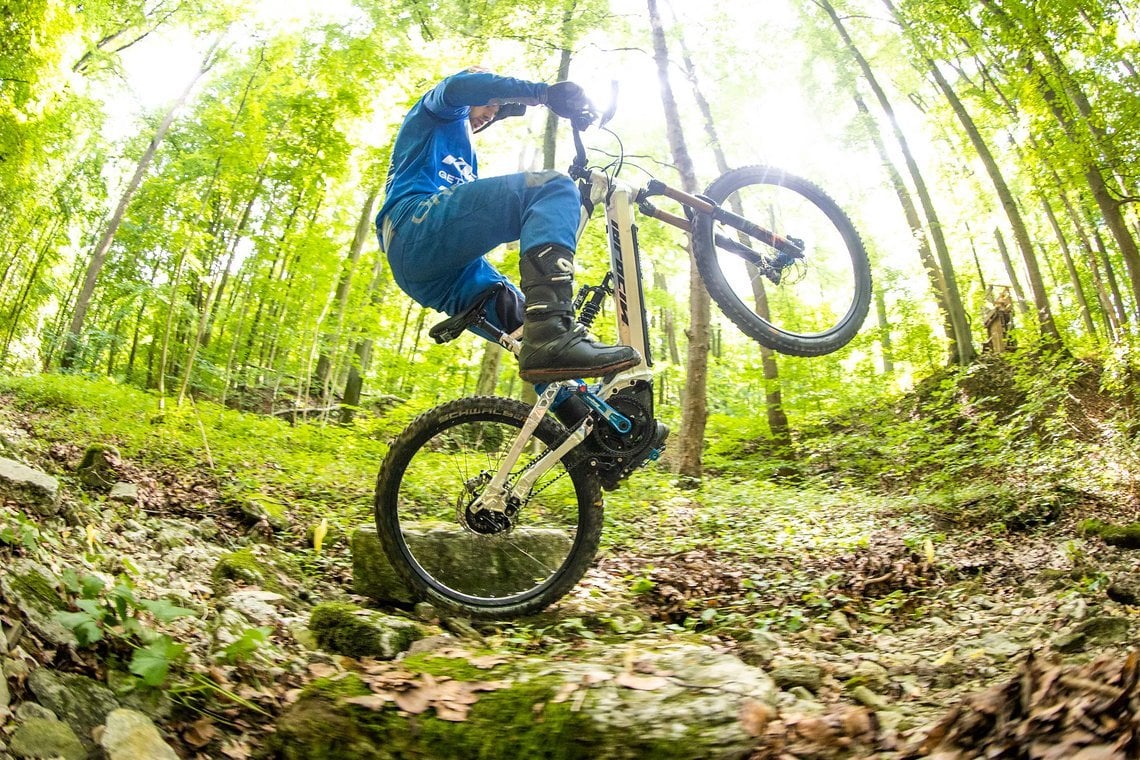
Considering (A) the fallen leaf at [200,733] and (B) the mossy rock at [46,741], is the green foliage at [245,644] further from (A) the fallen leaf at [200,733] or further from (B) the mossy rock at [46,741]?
(B) the mossy rock at [46,741]

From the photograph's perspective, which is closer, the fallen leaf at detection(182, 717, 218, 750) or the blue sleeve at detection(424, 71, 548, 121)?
the fallen leaf at detection(182, 717, 218, 750)

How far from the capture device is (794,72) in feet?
48.8

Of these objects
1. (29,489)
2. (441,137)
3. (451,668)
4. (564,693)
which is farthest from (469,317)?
(29,489)

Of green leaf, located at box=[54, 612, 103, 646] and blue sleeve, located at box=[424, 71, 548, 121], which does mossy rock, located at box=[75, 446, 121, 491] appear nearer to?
green leaf, located at box=[54, 612, 103, 646]

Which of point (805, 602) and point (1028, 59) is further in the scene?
point (1028, 59)

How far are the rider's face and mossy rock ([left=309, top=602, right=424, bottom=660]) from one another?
2.42m

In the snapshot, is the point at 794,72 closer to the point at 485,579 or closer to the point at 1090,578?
the point at 1090,578

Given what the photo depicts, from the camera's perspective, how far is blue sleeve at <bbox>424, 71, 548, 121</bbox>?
304 centimetres

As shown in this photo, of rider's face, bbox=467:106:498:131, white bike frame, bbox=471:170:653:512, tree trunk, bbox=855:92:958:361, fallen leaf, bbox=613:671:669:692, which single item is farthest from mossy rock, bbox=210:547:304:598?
tree trunk, bbox=855:92:958:361

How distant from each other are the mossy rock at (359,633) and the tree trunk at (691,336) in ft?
20.6

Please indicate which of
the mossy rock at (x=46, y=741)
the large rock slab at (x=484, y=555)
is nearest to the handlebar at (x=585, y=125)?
the large rock slab at (x=484, y=555)

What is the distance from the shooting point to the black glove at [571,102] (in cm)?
298

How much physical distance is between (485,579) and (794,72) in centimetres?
1452

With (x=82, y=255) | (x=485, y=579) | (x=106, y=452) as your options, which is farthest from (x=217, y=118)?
(x=82, y=255)
